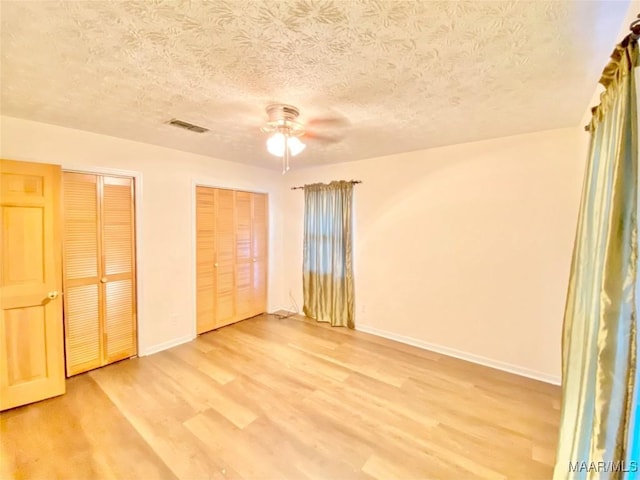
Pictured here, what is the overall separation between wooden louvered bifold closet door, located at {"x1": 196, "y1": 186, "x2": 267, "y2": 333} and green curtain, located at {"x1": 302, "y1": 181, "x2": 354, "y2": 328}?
0.77 m

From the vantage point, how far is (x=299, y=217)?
184 inches

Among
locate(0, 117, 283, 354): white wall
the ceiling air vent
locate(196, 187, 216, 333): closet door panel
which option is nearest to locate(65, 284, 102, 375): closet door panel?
locate(0, 117, 283, 354): white wall

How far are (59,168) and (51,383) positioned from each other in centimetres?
190

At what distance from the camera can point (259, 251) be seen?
4.56m

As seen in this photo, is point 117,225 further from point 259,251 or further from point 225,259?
point 259,251

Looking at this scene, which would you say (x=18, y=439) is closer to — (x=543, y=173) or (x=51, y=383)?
(x=51, y=383)

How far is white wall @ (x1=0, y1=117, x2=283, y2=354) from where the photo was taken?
2.69m

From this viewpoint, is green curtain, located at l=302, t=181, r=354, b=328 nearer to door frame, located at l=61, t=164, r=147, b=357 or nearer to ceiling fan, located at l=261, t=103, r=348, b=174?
ceiling fan, located at l=261, t=103, r=348, b=174

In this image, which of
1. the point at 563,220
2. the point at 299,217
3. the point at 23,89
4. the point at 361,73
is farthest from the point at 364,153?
the point at 23,89

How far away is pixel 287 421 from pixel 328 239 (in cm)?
253

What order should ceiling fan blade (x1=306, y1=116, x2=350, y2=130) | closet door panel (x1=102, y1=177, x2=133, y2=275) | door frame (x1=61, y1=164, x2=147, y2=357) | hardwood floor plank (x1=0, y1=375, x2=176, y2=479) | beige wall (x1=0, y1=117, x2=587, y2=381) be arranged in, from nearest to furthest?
hardwood floor plank (x1=0, y1=375, x2=176, y2=479) → ceiling fan blade (x1=306, y1=116, x2=350, y2=130) → beige wall (x1=0, y1=117, x2=587, y2=381) → closet door panel (x1=102, y1=177, x2=133, y2=275) → door frame (x1=61, y1=164, x2=147, y2=357)

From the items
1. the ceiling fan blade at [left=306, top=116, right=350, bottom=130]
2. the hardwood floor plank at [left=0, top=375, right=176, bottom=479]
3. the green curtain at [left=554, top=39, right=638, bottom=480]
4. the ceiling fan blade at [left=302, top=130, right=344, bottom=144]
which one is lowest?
the hardwood floor plank at [left=0, top=375, right=176, bottom=479]

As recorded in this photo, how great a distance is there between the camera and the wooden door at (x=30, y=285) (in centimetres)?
224

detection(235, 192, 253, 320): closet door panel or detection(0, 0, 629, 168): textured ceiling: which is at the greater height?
detection(0, 0, 629, 168): textured ceiling
